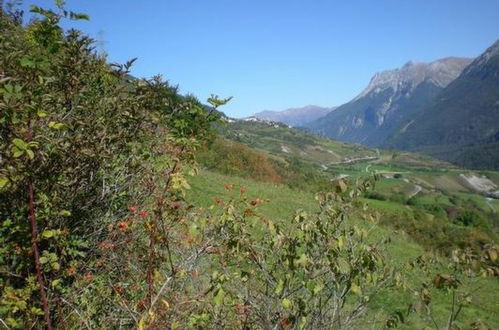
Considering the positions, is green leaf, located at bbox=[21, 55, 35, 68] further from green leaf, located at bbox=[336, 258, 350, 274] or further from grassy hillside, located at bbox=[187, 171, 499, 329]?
grassy hillside, located at bbox=[187, 171, 499, 329]

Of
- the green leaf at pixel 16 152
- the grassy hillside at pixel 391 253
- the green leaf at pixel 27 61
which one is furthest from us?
the grassy hillside at pixel 391 253

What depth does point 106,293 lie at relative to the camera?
201 inches

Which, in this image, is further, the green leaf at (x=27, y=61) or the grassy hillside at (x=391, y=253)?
the grassy hillside at (x=391, y=253)

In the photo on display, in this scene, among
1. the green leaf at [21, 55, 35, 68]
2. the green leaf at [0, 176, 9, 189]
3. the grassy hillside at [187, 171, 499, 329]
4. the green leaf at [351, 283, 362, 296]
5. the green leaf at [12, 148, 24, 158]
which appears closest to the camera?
the green leaf at [12, 148, 24, 158]

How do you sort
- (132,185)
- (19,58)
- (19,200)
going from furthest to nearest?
(132,185)
(19,200)
(19,58)

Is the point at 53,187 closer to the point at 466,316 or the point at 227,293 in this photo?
the point at 227,293

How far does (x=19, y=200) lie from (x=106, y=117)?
136 cm

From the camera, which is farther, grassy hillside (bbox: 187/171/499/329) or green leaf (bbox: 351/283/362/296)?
grassy hillside (bbox: 187/171/499/329)

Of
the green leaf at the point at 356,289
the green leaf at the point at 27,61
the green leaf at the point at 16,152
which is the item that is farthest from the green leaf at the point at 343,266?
the green leaf at the point at 27,61

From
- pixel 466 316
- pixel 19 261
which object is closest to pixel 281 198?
pixel 466 316

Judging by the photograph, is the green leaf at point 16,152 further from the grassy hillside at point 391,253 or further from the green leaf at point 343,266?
the grassy hillside at point 391,253

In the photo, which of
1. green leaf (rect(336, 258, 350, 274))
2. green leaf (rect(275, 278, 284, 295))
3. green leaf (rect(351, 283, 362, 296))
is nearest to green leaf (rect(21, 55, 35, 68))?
green leaf (rect(275, 278, 284, 295))

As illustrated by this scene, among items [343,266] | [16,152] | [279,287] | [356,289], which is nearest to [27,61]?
[16,152]

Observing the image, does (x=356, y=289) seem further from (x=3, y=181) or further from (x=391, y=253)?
(x=391, y=253)
